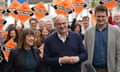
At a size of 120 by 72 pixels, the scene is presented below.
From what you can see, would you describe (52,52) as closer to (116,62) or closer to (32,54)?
(32,54)

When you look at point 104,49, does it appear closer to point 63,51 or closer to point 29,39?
point 63,51

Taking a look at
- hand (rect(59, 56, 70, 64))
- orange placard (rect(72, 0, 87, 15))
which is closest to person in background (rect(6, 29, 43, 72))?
hand (rect(59, 56, 70, 64))

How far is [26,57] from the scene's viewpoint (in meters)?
6.18

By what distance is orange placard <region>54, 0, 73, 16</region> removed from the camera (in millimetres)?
10281

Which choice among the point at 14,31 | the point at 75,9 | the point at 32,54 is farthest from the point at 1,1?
the point at 32,54

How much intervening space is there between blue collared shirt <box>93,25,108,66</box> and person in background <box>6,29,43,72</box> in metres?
1.03

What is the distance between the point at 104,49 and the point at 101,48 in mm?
49

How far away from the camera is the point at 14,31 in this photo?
8.45 meters

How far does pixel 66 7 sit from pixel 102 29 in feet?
15.0

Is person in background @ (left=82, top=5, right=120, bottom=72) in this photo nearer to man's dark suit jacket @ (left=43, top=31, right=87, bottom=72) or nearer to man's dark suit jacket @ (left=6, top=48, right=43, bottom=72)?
man's dark suit jacket @ (left=43, top=31, right=87, bottom=72)

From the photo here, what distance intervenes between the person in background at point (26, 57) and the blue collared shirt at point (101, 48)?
1025 millimetres

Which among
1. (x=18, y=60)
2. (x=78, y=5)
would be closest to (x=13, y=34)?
(x=18, y=60)

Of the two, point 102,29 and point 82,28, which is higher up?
point 102,29

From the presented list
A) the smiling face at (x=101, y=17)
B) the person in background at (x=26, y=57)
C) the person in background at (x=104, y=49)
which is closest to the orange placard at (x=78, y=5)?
the person in background at (x=26, y=57)
